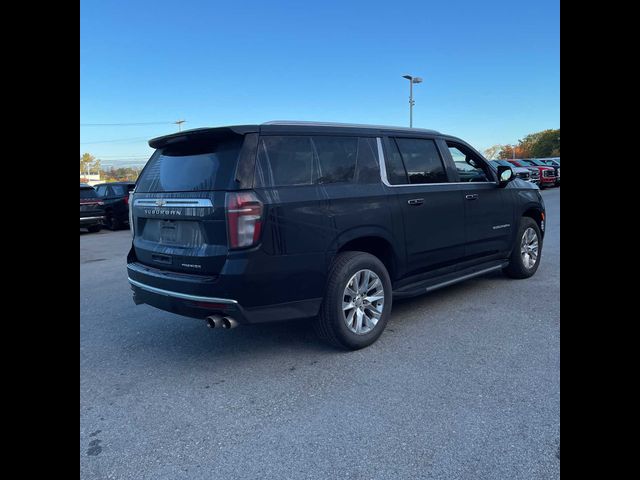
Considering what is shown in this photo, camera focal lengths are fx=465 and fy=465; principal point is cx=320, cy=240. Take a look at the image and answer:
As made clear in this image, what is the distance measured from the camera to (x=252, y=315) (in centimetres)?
340

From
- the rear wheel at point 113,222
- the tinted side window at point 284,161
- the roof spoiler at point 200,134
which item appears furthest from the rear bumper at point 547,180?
the roof spoiler at point 200,134

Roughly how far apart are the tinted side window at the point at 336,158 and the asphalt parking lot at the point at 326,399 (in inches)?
59.3

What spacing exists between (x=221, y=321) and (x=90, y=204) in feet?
48.5

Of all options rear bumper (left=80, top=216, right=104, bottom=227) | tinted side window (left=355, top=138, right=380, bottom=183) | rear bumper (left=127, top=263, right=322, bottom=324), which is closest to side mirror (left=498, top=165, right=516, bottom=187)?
tinted side window (left=355, top=138, right=380, bottom=183)

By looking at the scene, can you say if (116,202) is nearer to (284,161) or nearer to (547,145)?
(284,161)

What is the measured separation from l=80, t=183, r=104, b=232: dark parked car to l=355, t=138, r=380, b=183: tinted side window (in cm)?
1429

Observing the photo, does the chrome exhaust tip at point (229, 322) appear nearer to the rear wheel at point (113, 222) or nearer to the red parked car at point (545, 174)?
the rear wheel at point (113, 222)

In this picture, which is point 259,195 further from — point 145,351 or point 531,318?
point 531,318

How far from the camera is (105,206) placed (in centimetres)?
1734

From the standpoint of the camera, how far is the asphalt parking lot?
248 cm

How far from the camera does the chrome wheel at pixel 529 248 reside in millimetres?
6090
